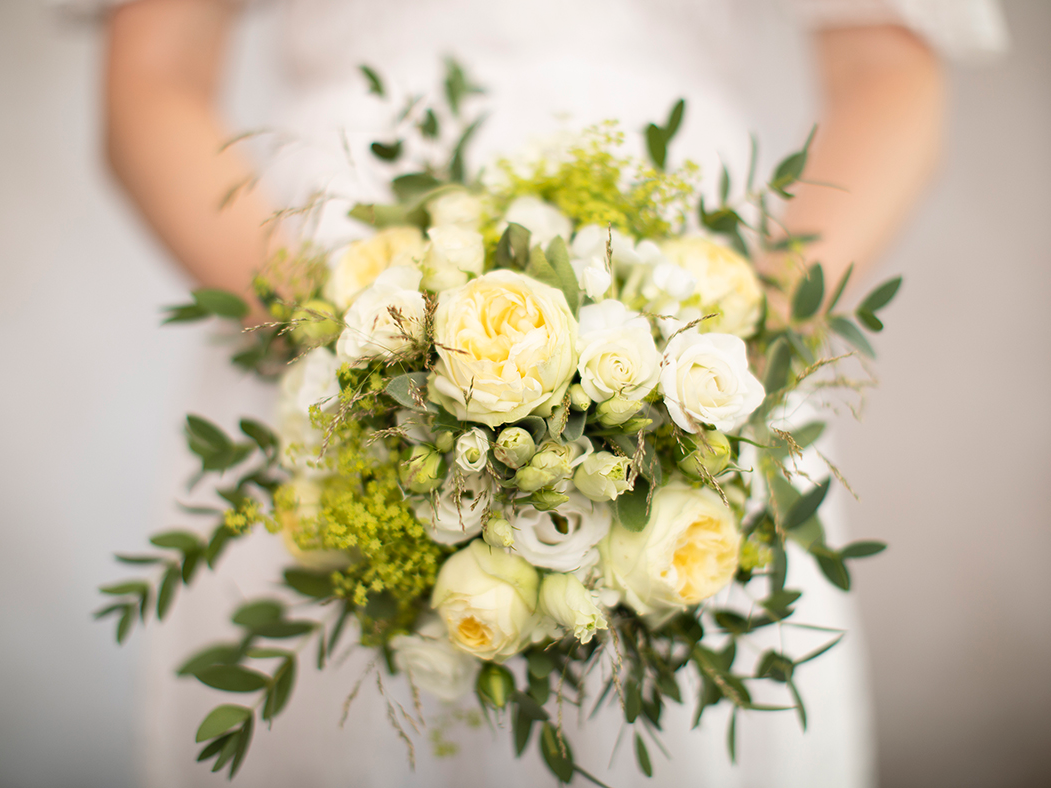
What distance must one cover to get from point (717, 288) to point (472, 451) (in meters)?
0.23

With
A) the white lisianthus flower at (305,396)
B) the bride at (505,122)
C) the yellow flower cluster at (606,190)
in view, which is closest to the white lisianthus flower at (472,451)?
the white lisianthus flower at (305,396)

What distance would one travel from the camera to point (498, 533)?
1.20ft

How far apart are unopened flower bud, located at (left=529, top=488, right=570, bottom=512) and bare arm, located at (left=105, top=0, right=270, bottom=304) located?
56cm

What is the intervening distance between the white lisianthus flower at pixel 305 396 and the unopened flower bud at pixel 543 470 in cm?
15

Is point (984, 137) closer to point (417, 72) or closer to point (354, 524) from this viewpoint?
point (417, 72)

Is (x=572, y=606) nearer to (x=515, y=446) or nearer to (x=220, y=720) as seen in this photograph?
(x=515, y=446)

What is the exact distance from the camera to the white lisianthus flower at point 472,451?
1.16 ft

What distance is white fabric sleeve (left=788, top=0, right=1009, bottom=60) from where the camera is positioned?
32.5 inches

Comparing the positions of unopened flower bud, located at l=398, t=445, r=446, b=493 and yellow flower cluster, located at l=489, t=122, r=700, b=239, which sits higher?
yellow flower cluster, located at l=489, t=122, r=700, b=239

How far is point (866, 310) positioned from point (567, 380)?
280 mm

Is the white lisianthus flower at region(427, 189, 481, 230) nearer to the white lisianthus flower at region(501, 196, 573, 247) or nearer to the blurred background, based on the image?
the white lisianthus flower at region(501, 196, 573, 247)

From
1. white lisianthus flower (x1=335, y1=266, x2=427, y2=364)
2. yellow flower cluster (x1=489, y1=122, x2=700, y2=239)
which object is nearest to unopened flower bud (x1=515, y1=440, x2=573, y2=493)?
white lisianthus flower (x1=335, y1=266, x2=427, y2=364)

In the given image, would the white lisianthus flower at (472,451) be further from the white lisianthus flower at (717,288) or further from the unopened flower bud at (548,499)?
the white lisianthus flower at (717,288)

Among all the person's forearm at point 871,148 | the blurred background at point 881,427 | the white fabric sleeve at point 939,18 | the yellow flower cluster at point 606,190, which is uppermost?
the white fabric sleeve at point 939,18
